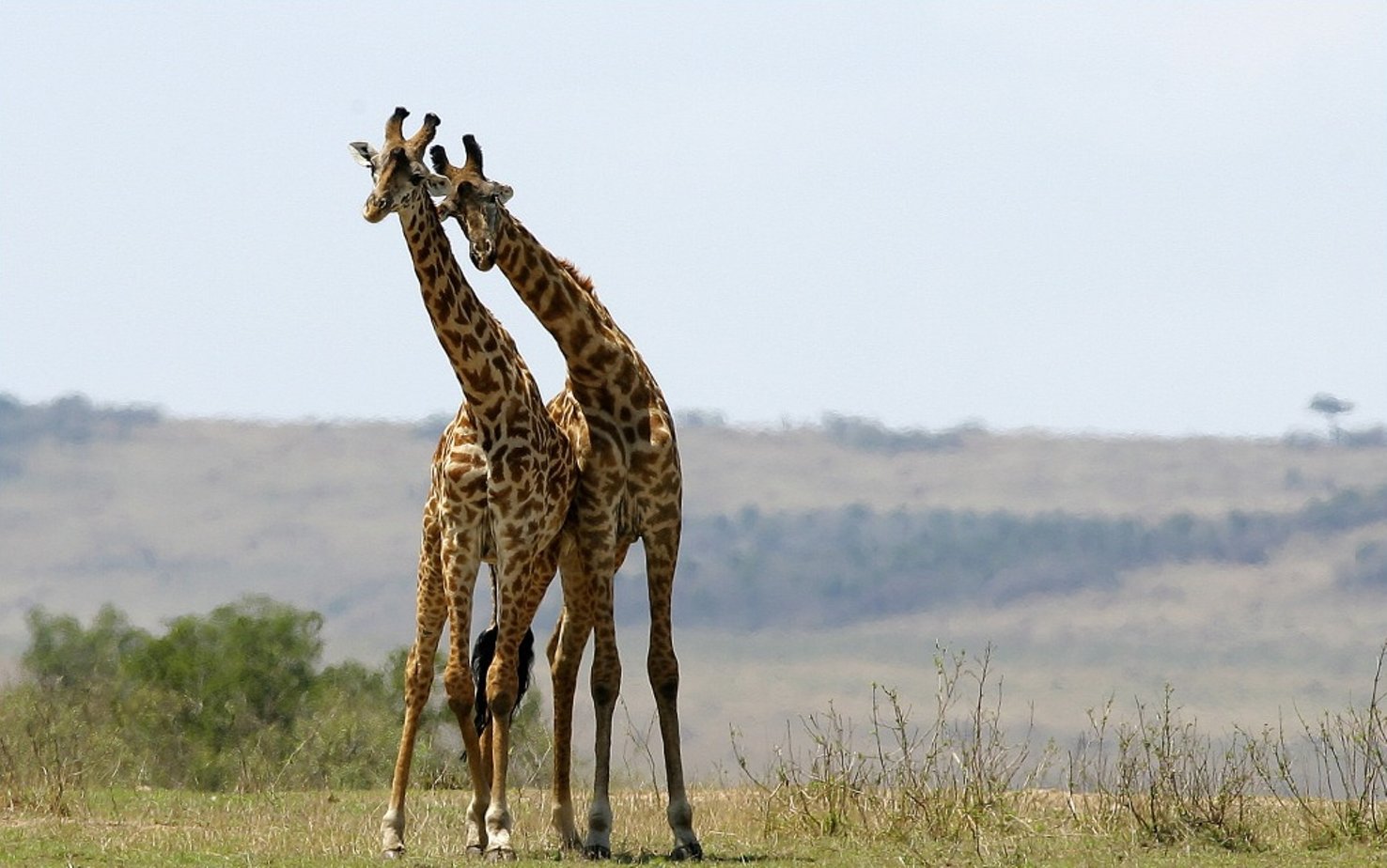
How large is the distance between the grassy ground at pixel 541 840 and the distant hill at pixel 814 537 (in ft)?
84.6

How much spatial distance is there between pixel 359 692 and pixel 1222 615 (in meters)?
37.1

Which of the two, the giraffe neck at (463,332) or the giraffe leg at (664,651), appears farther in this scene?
the giraffe leg at (664,651)

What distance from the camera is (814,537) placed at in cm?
7031

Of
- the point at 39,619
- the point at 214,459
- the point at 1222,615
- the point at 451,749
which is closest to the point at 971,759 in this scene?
the point at 451,749

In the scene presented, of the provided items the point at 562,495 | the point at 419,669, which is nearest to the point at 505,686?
the point at 419,669

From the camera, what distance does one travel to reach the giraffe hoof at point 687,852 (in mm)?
12102

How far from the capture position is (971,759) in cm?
1273

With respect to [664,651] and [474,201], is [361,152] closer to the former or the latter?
[474,201]

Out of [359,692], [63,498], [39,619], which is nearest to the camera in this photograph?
[359,692]

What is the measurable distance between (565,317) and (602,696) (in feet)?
7.35

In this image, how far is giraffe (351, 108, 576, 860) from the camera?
38.3ft

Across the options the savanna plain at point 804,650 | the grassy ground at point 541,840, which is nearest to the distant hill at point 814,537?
the savanna plain at point 804,650

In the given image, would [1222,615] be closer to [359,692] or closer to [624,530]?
[359,692]

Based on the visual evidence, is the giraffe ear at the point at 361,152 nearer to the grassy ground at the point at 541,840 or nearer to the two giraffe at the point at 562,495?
the two giraffe at the point at 562,495
